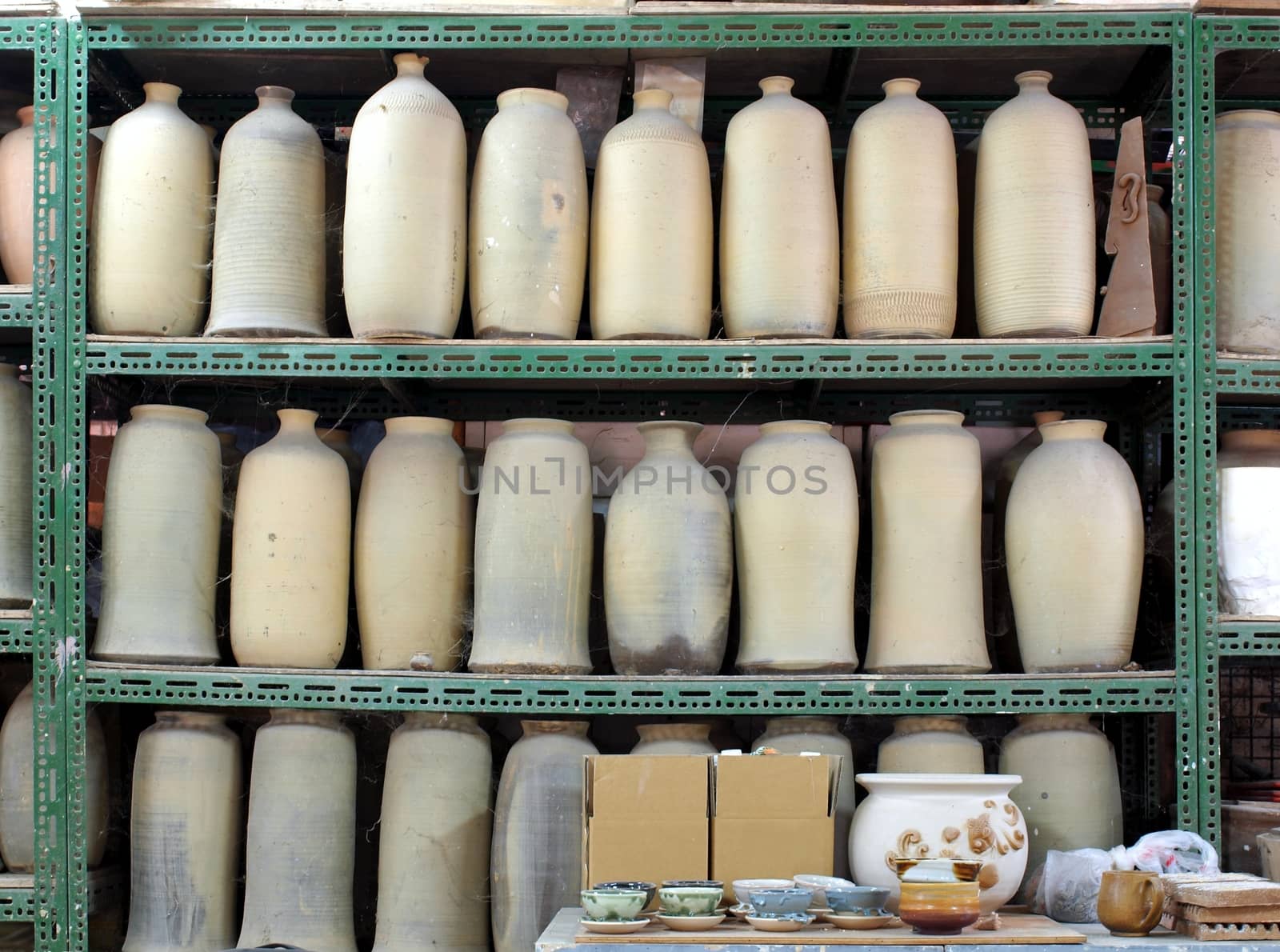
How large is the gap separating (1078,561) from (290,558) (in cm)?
182

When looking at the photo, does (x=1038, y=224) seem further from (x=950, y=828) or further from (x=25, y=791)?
(x=25, y=791)

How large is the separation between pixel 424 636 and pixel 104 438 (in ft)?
3.56

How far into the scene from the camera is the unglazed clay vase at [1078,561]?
3.59 metres

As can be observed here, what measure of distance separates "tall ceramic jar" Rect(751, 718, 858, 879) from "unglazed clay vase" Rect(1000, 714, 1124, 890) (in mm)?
359

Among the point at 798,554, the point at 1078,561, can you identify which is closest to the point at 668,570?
the point at 798,554

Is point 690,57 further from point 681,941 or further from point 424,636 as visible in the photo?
point 681,941

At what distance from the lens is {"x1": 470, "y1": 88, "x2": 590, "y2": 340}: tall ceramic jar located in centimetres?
368

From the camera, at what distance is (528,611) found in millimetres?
3623

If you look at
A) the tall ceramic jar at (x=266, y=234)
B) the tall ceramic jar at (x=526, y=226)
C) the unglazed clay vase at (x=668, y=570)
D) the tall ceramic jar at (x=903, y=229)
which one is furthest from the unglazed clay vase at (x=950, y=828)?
the tall ceramic jar at (x=266, y=234)

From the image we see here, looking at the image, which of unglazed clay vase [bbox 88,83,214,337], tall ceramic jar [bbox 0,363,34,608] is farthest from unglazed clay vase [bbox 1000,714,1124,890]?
tall ceramic jar [bbox 0,363,34,608]

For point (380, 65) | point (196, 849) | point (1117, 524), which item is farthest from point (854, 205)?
point (196, 849)

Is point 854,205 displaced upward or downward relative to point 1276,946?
upward

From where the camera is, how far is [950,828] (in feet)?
10.6

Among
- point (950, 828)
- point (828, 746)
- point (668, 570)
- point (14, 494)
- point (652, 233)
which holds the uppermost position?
point (652, 233)
